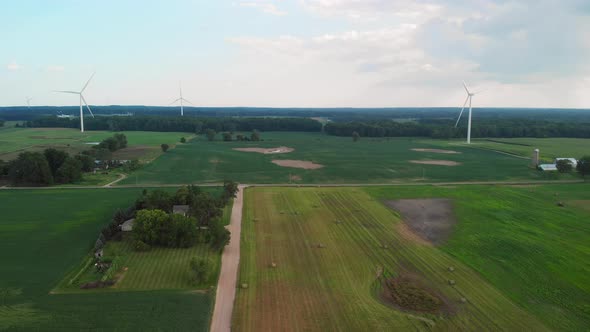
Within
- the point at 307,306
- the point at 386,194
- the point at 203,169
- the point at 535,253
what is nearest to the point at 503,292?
the point at 535,253

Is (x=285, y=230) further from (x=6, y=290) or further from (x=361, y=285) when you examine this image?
(x=6, y=290)

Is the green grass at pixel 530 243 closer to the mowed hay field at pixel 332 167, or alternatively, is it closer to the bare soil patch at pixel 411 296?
the bare soil patch at pixel 411 296

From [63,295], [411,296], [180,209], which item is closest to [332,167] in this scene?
[180,209]

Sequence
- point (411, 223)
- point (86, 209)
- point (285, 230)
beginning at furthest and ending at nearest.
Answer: point (86, 209), point (411, 223), point (285, 230)

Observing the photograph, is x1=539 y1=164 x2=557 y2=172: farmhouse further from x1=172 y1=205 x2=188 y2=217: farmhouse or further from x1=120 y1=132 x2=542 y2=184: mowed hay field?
x1=172 y1=205 x2=188 y2=217: farmhouse

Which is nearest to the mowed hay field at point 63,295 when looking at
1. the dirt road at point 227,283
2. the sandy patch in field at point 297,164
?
the dirt road at point 227,283

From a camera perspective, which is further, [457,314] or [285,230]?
[285,230]
